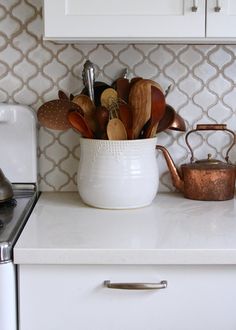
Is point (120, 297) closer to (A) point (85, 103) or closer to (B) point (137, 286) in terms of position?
(B) point (137, 286)

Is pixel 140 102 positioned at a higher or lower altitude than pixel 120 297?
higher

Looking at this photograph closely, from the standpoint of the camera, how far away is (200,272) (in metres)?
1.26

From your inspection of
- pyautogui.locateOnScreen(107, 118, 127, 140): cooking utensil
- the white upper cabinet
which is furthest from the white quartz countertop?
the white upper cabinet

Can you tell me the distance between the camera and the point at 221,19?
4.72 feet

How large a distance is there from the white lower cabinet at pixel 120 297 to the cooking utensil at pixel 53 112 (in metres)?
0.60

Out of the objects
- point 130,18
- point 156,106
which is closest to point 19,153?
point 156,106

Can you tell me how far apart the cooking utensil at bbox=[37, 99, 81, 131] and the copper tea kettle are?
0.32m

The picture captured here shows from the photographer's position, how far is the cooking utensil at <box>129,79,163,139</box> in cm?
155

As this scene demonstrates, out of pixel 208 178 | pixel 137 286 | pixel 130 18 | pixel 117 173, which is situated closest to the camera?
pixel 137 286

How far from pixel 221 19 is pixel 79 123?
49 centimetres

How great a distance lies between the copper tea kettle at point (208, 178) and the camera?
169 centimetres

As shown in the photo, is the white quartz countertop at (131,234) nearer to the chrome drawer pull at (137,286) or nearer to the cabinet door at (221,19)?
the chrome drawer pull at (137,286)

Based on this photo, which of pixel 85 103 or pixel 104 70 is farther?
pixel 104 70

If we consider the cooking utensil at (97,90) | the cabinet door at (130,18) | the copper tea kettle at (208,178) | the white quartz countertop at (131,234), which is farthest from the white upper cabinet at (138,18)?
the white quartz countertop at (131,234)
